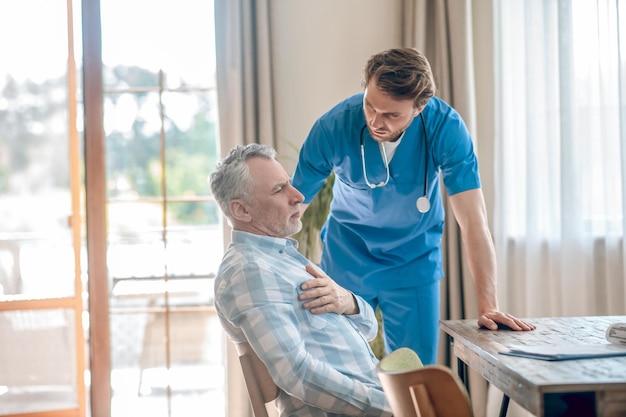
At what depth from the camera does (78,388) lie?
3.56 m

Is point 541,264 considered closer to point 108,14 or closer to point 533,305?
point 533,305

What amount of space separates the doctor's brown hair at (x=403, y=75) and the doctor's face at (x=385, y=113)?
0.02 meters

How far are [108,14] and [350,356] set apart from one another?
2632 millimetres

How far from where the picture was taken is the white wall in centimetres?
362

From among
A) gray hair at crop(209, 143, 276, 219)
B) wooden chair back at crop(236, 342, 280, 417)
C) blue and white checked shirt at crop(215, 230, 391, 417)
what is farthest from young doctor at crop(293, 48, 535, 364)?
wooden chair back at crop(236, 342, 280, 417)

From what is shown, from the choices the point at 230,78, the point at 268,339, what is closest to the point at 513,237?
the point at 230,78

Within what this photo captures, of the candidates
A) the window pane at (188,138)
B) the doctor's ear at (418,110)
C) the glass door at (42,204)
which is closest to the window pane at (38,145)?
the glass door at (42,204)

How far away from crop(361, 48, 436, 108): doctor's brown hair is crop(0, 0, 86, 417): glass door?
2036 millimetres

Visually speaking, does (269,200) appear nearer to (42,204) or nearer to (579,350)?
(579,350)

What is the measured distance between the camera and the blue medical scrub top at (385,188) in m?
2.21

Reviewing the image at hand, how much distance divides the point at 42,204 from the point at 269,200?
2.16 meters

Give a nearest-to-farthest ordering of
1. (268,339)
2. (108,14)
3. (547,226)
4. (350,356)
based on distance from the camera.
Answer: (268,339) → (350,356) → (547,226) → (108,14)

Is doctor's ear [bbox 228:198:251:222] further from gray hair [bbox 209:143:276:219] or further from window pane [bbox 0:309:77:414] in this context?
window pane [bbox 0:309:77:414]

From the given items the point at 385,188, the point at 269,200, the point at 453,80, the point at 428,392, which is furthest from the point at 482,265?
the point at 453,80
